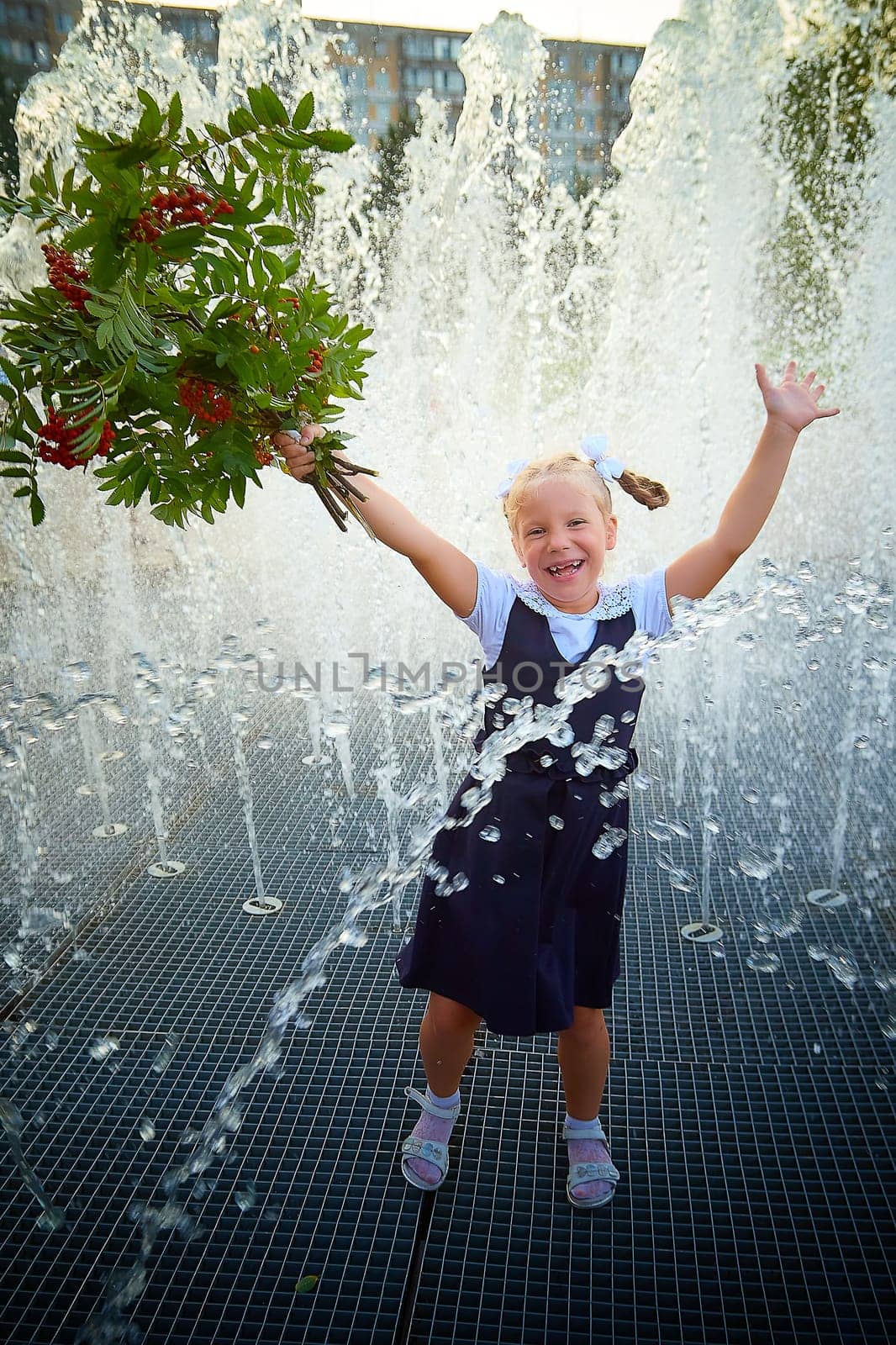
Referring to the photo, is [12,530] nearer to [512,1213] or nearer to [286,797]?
[286,797]

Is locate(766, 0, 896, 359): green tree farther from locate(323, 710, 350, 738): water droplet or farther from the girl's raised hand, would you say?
the girl's raised hand

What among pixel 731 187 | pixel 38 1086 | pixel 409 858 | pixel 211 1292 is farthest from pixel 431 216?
pixel 211 1292

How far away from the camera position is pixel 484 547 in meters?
5.72

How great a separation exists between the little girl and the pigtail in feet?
0.24

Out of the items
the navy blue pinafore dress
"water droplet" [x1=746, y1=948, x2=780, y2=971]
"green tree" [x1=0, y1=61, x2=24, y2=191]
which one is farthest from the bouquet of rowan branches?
"green tree" [x1=0, y1=61, x2=24, y2=191]

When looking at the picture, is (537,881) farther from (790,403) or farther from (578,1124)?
(790,403)

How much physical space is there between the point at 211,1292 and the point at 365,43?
1331 cm

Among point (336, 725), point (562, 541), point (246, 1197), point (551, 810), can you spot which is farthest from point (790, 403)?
point (336, 725)

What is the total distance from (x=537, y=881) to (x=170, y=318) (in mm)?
1084

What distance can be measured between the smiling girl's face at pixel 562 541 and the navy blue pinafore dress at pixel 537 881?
81 mm

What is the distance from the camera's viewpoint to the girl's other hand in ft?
4.80

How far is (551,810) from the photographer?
169cm

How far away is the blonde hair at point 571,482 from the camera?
1.77 metres

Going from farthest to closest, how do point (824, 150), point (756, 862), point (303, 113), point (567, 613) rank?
point (824, 150), point (756, 862), point (567, 613), point (303, 113)
